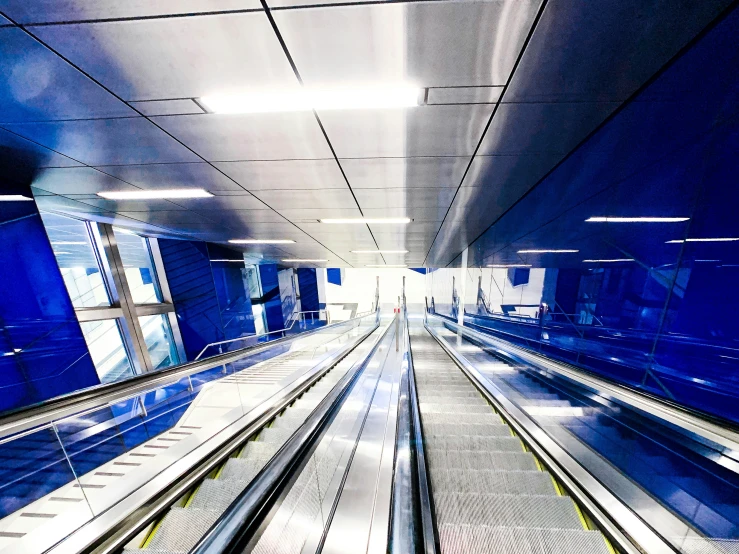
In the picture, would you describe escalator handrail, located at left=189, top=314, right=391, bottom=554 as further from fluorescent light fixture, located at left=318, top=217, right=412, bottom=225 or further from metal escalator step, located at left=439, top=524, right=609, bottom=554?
fluorescent light fixture, located at left=318, top=217, right=412, bottom=225

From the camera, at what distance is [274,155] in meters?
2.96

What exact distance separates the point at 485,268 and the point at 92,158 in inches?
320

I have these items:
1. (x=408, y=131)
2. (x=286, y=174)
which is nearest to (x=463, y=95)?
(x=408, y=131)

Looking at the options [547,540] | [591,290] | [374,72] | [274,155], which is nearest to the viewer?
[547,540]

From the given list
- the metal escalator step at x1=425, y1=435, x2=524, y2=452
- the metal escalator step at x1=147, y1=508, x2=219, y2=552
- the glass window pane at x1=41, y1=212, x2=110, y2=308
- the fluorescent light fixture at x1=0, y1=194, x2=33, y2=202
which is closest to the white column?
the metal escalator step at x1=425, y1=435, x2=524, y2=452

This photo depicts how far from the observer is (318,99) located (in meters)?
2.09

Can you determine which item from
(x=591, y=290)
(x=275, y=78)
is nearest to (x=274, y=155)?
(x=275, y=78)

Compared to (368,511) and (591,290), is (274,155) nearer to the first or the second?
(368,511)

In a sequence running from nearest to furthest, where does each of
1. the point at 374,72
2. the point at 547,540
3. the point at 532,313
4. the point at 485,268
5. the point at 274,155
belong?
the point at 547,540 → the point at 374,72 → the point at 274,155 → the point at 532,313 → the point at 485,268

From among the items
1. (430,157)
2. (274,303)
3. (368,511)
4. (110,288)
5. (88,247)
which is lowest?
(274,303)

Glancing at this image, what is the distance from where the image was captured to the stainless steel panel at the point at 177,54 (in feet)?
4.90

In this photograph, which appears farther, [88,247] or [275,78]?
[88,247]

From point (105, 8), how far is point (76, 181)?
345cm

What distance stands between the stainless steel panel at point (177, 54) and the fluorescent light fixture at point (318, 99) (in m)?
0.09
